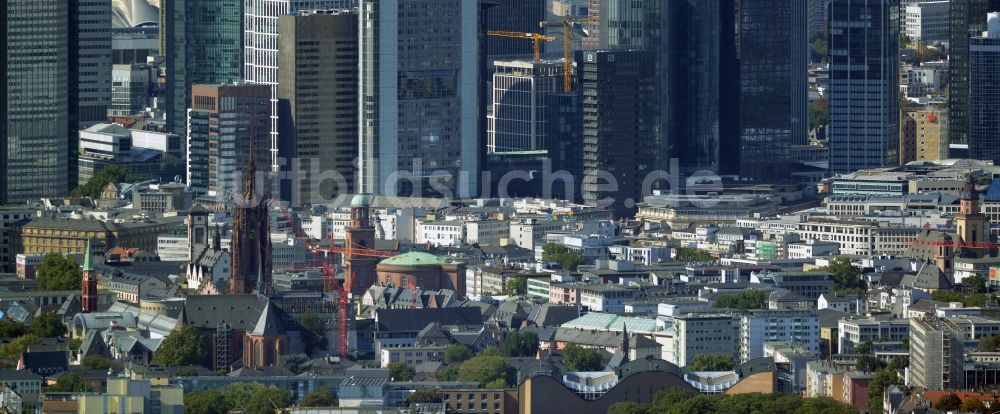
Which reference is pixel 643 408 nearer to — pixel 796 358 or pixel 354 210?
pixel 796 358

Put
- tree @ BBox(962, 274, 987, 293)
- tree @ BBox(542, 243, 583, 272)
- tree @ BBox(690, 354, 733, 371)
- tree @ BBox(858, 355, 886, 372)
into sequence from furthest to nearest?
tree @ BBox(542, 243, 583, 272)
tree @ BBox(962, 274, 987, 293)
tree @ BBox(690, 354, 733, 371)
tree @ BBox(858, 355, 886, 372)

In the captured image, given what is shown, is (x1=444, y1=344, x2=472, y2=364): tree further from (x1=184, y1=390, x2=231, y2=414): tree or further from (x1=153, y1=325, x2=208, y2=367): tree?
(x1=184, y1=390, x2=231, y2=414): tree

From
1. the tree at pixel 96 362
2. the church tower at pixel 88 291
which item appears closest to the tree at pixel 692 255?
the church tower at pixel 88 291

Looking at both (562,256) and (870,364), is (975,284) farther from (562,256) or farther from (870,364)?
(870,364)

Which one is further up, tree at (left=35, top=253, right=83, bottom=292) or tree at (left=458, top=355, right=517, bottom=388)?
tree at (left=35, top=253, right=83, bottom=292)

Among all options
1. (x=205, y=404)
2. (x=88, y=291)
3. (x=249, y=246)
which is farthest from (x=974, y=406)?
(x=88, y=291)

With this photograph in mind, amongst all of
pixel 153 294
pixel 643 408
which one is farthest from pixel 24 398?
pixel 153 294

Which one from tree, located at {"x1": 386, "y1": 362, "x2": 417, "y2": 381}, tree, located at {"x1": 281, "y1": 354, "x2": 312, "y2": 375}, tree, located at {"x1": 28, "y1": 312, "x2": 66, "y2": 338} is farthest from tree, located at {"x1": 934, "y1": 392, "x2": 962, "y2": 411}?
tree, located at {"x1": 28, "y1": 312, "x2": 66, "y2": 338}
